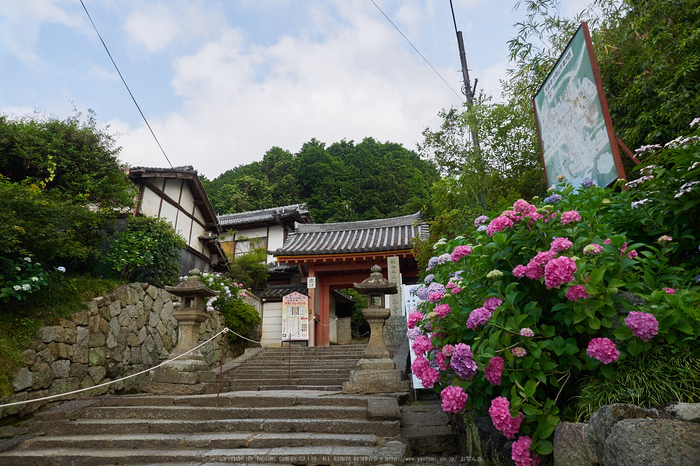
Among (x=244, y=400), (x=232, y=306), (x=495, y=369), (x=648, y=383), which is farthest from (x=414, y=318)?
(x=232, y=306)

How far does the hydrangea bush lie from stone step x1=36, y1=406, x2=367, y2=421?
85.1 inches

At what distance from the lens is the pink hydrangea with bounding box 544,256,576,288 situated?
2.18 meters

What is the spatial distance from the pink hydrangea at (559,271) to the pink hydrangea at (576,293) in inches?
2.6

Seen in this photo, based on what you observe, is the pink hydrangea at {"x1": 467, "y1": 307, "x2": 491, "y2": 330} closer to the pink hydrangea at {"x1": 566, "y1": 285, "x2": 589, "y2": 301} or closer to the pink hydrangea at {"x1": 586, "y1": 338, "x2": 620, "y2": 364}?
the pink hydrangea at {"x1": 566, "y1": 285, "x2": 589, "y2": 301}

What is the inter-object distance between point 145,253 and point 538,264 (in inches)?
360

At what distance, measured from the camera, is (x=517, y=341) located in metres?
2.44

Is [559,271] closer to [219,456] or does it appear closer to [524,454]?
[524,454]

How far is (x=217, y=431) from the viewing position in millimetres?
4547

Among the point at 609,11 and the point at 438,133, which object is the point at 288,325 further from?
the point at 609,11

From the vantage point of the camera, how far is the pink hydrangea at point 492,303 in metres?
A: 2.54

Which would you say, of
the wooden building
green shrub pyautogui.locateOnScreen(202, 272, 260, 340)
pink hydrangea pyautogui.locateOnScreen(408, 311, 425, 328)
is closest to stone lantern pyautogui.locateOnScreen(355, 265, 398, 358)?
pink hydrangea pyautogui.locateOnScreen(408, 311, 425, 328)

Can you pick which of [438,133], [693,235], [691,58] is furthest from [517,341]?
[438,133]

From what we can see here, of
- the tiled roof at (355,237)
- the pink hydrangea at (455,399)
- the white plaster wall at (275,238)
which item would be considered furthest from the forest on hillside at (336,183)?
the pink hydrangea at (455,399)

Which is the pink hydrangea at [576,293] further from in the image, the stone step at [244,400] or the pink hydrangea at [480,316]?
the stone step at [244,400]
